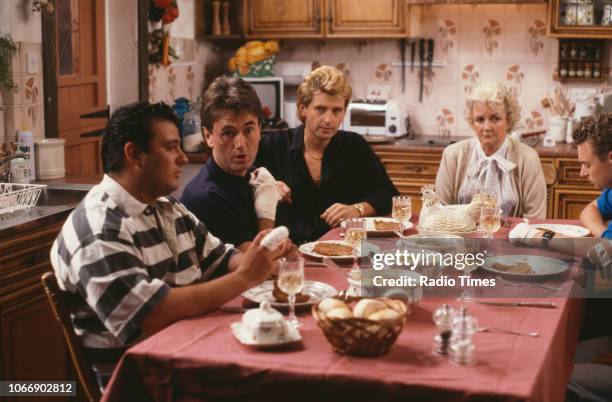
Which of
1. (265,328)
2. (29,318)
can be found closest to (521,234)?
(265,328)

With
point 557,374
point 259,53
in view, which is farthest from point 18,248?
point 259,53

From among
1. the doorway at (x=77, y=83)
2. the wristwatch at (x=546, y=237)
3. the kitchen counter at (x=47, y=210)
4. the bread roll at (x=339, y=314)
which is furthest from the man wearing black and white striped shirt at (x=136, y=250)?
the doorway at (x=77, y=83)

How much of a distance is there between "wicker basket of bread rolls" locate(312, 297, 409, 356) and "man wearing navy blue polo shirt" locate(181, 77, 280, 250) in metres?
0.90

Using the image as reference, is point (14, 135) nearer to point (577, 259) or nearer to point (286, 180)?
point (286, 180)

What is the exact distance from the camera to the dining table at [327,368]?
1.60m

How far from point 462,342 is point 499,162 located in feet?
7.18

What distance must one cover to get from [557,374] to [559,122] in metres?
3.66

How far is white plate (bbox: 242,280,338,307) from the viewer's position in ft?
6.78

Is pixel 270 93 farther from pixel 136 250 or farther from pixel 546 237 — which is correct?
pixel 136 250

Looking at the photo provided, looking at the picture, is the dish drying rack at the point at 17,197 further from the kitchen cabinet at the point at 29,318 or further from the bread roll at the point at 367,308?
the bread roll at the point at 367,308

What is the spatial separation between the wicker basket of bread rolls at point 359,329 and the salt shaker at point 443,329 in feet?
0.29

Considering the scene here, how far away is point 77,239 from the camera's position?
193cm

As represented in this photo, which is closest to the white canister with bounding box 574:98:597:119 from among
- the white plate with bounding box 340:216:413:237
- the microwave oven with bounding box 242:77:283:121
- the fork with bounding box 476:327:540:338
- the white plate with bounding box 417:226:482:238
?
the microwave oven with bounding box 242:77:283:121

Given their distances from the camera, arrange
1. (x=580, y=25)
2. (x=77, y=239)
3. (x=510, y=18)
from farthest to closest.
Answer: (x=510, y=18) → (x=580, y=25) → (x=77, y=239)
